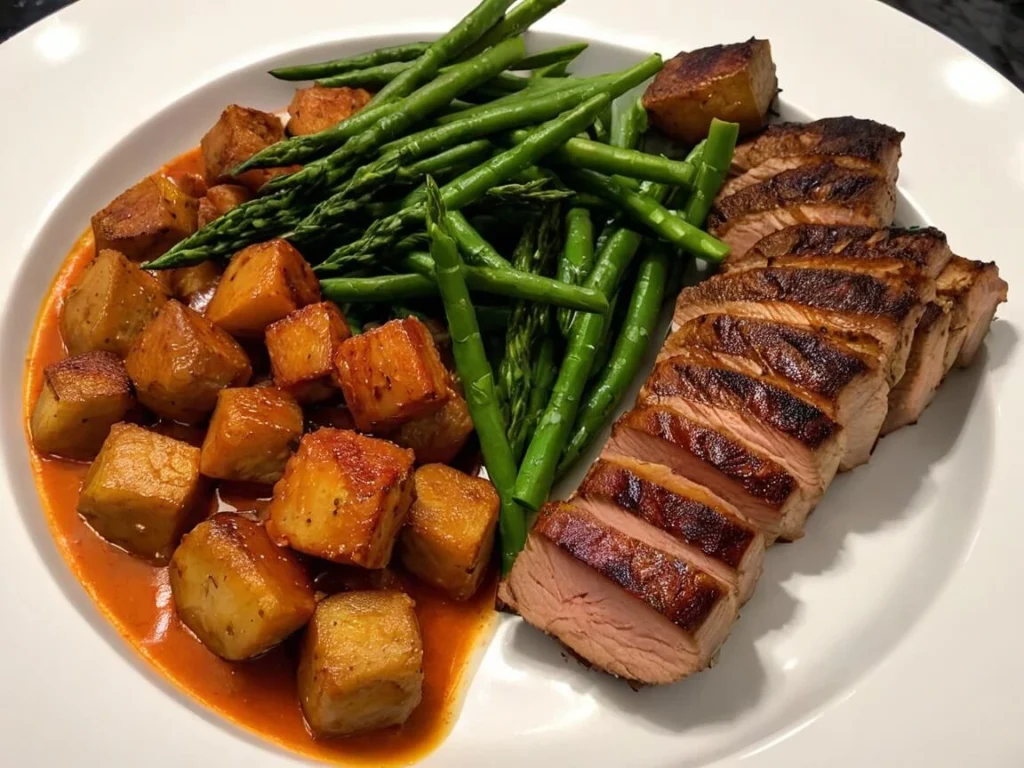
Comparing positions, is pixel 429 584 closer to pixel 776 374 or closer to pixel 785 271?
pixel 776 374

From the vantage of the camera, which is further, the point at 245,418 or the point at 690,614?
the point at 245,418

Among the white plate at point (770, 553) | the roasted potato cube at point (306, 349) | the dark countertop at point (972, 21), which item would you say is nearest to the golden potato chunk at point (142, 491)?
the white plate at point (770, 553)

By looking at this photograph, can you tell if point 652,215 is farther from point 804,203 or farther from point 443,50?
point 443,50

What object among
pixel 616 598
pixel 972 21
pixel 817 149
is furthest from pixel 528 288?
pixel 972 21

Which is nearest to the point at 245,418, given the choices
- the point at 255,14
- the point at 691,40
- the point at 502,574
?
the point at 502,574

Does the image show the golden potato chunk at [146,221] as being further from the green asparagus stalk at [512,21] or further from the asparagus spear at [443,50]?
the green asparagus stalk at [512,21]

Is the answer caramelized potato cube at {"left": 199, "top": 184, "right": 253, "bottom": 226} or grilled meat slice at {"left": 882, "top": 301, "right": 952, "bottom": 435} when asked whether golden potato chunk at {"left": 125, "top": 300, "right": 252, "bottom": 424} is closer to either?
Answer: caramelized potato cube at {"left": 199, "top": 184, "right": 253, "bottom": 226}
